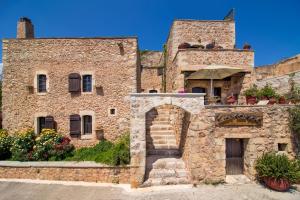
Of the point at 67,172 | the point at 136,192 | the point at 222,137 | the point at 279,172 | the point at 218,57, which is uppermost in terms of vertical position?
the point at 218,57

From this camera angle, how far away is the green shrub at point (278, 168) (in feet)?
23.3

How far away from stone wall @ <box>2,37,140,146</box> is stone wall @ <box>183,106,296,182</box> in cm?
517

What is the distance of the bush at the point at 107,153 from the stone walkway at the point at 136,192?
1076 mm

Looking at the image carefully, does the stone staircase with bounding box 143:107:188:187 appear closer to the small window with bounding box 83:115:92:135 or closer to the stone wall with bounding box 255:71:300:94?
the small window with bounding box 83:115:92:135

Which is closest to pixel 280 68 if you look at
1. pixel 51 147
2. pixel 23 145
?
pixel 51 147

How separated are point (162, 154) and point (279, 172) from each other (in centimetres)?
507

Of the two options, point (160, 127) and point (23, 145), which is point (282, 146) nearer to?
point (160, 127)

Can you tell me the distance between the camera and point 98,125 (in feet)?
37.8

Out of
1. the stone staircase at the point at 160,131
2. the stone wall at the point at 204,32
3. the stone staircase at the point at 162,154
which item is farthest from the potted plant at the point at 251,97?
the stone wall at the point at 204,32

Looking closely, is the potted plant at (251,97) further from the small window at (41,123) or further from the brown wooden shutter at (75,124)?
the small window at (41,123)

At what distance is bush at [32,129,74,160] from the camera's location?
9.92 metres

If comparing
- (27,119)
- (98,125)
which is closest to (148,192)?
(98,125)

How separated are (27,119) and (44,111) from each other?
119 cm

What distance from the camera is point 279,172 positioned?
23.4 ft
